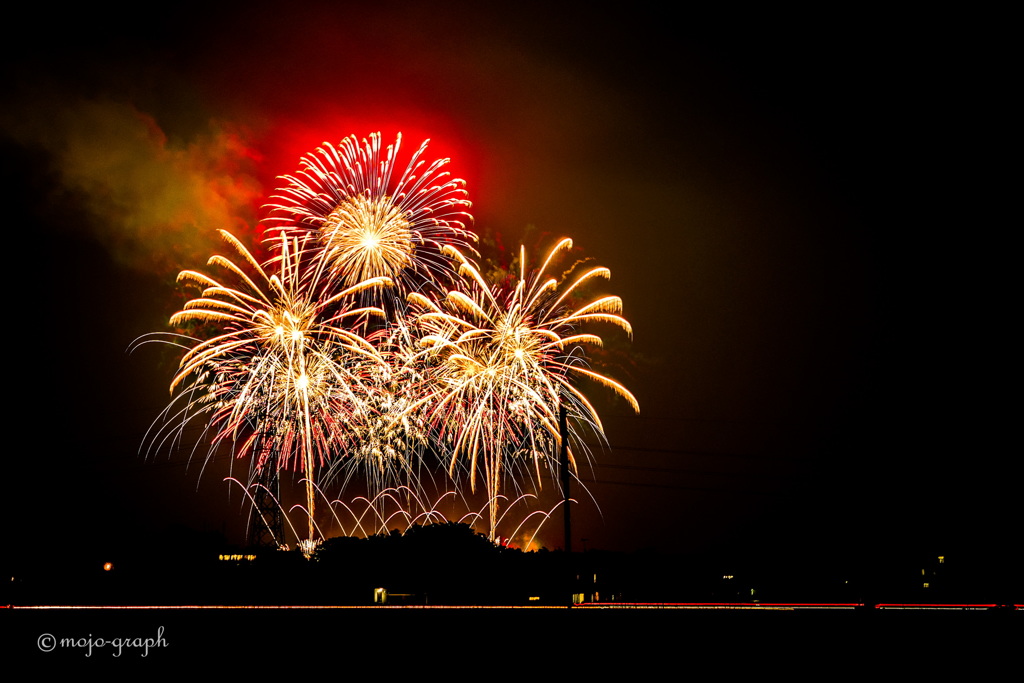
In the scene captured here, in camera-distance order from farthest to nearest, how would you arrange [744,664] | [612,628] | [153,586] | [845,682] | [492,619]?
[153,586], [492,619], [612,628], [744,664], [845,682]

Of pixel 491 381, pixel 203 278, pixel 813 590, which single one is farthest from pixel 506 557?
pixel 203 278

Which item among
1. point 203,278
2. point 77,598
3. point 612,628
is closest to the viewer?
point 612,628

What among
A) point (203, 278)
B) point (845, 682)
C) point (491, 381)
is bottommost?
point (845, 682)

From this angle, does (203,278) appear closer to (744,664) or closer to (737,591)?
(744,664)

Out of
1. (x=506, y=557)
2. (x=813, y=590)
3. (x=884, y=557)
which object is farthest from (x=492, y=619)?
(x=884, y=557)

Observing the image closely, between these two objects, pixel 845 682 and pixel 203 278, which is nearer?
pixel 845 682

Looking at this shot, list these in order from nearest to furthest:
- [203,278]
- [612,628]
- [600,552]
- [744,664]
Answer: [744,664] → [612,628] → [203,278] → [600,552]

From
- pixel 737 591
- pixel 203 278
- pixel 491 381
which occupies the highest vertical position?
pixel 203 278

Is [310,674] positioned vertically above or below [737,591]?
above

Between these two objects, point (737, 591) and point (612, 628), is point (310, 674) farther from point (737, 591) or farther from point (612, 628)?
point (737, 591)
